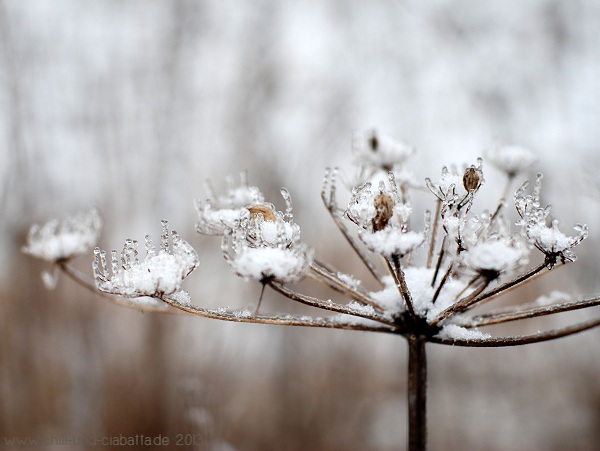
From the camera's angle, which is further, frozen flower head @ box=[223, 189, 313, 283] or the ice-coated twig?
the ice-coated twig

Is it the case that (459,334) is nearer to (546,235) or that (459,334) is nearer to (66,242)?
(546,235)

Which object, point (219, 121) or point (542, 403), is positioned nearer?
point (219, 121)

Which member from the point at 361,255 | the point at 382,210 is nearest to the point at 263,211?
the point at 382,210

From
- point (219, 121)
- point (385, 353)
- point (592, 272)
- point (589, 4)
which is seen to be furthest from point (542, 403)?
point (219, 121)

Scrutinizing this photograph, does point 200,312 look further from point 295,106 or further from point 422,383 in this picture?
point 295,106

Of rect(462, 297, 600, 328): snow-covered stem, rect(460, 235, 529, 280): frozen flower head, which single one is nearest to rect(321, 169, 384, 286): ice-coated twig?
rect(462, 297, 600, 328): snow-covered stem

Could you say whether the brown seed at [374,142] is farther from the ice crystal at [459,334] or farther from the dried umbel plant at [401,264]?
the ice crystal at [459,334]

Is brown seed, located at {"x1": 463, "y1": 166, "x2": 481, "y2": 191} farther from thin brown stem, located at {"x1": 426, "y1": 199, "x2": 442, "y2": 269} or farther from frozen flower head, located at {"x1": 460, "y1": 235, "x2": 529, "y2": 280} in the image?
thin brown stem, located at {"x1": 426, "y1": 199, "x2": 442, "y2": 269}
